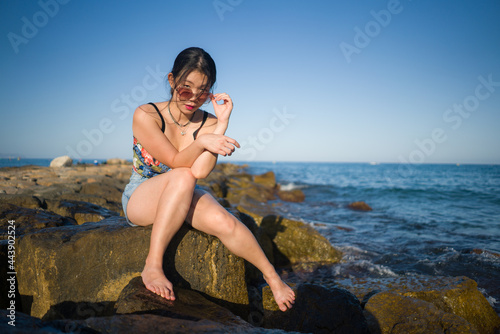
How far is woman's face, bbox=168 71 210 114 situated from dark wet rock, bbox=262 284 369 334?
87.8 inches

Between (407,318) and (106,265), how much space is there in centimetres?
295

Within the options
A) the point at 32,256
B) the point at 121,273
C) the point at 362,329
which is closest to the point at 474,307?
the point at 362,329

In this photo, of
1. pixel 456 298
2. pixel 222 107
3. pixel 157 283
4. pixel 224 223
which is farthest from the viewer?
pixel 456 298

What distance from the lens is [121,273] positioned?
239 centimetres

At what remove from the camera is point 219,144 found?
228 cm

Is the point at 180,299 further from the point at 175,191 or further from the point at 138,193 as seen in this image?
the point at 138,193

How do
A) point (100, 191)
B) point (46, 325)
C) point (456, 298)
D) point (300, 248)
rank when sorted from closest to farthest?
point (46, 325), point (456, 298), point (300, 248), point (100, 191)

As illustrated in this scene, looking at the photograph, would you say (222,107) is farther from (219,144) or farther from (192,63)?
(219,144)

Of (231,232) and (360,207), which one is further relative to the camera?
(360,207)

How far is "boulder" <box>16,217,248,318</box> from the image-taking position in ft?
7.77

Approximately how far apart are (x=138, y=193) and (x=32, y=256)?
1155 millimetres

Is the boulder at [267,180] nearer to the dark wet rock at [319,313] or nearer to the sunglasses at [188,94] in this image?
the dark wet rock at [319,313]

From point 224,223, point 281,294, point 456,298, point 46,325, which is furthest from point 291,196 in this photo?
point 46,325

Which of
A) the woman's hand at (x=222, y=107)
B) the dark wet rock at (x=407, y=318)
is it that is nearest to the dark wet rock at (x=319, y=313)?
the dark wet rock at (x=407, y=318)
